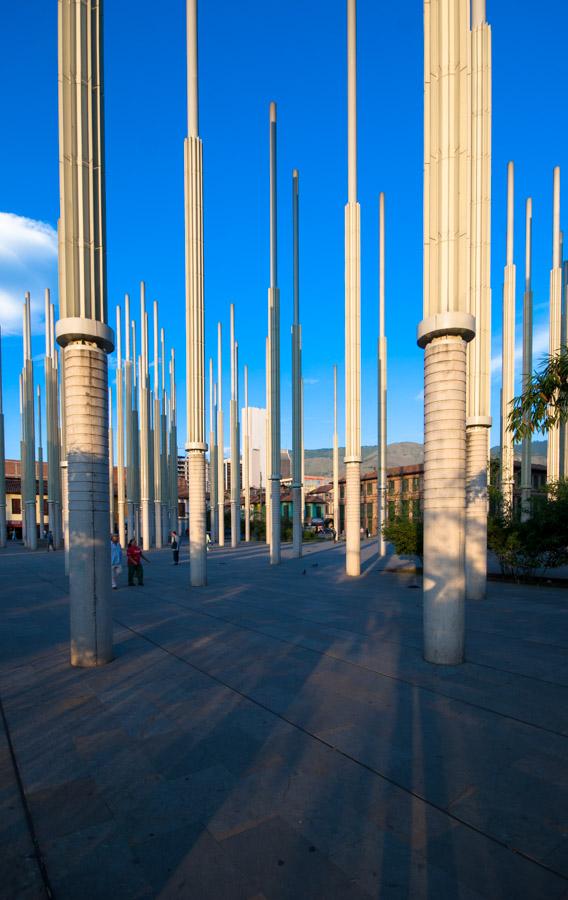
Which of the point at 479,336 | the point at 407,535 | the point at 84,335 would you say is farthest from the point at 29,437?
the point at 479,336

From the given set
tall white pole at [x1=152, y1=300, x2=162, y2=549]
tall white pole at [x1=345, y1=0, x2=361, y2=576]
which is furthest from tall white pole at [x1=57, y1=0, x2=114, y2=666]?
tall white pole at [x1=152, y1=300, x2=162, y2=549]

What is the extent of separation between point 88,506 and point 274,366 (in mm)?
17966

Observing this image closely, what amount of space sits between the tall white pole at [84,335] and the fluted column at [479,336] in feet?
28.2

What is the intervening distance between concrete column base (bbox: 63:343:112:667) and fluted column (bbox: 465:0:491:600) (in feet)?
27.9

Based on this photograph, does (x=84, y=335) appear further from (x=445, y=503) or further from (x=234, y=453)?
(x=234, y=453)

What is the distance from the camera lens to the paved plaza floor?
10.7ft

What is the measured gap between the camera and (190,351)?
56.1 ft

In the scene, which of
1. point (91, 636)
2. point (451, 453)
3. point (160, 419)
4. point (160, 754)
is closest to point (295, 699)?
point (160, 754)

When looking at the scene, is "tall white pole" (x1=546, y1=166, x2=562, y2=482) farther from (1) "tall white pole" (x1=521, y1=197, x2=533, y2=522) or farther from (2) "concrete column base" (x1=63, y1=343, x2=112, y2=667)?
(2) "concrete column base" (x1=63, y1=343, x2=112, y2=667)

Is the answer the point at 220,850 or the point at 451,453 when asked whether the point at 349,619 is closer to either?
the point at 451,453

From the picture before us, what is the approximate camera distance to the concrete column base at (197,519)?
16.5 meters

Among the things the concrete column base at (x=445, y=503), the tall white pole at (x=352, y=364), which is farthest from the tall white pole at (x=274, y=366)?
the concrete column base at (x=445, y=503)

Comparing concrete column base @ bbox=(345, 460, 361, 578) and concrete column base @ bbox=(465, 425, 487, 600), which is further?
concrete column base @ bbox=(345, 460, 361, 578)

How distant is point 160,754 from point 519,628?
7.58 m
